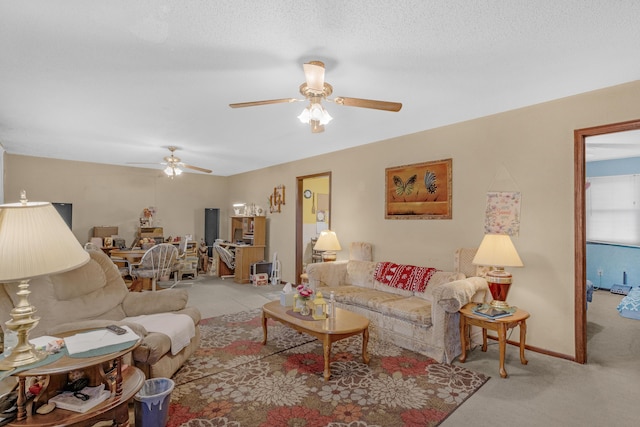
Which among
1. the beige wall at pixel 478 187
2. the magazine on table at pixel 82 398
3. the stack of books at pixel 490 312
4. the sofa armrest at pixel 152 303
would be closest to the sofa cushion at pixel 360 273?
the beige wall at pixel 478 187

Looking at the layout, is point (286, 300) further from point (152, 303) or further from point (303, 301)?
point (152, 303)

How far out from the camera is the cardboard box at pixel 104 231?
6.70 meters

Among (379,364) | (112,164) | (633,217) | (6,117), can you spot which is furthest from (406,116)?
(112,164)

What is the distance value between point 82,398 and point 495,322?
2905mm

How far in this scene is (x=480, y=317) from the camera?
2.86m

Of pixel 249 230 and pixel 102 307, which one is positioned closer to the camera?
pixel 102 307

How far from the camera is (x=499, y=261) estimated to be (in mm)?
2918

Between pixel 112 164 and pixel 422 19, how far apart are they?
7195 millimetres

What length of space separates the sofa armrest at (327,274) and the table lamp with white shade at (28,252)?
315 centimetres

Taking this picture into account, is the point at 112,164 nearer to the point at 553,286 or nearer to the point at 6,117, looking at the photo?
the point at 6,117

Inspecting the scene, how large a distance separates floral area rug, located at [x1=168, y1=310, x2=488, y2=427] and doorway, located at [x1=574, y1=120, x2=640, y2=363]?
3.49 feet

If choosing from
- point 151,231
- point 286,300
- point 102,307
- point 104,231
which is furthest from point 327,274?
point 104,231

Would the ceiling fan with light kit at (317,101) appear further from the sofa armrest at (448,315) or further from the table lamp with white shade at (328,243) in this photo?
the table lamp with white shade at (328,243)

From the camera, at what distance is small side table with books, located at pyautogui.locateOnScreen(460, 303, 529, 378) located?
2.74 m
